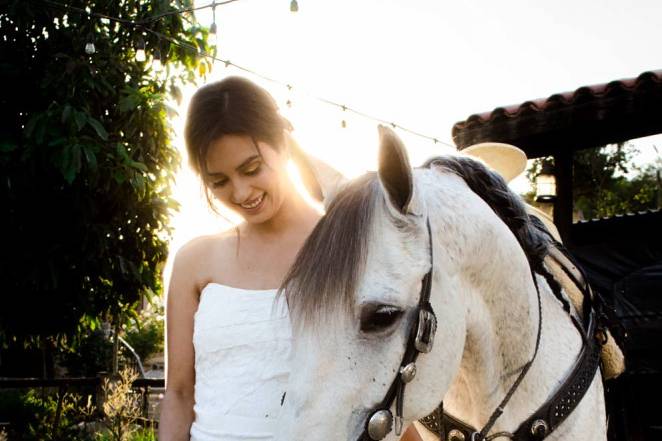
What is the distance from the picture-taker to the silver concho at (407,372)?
1134mm

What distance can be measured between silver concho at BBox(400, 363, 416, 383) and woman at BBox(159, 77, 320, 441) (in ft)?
1.45

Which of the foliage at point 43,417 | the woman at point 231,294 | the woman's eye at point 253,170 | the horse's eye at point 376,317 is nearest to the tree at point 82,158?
the foliage at point 43,417

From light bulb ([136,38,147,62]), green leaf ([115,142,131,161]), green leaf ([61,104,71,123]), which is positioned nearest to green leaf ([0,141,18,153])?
green leaf ([61,104,71,123])

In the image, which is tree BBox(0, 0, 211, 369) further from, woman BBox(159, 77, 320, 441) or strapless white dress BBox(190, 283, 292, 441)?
strapless white dress BBox(190, 283, 292, 441)

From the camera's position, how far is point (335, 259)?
117 centimetres

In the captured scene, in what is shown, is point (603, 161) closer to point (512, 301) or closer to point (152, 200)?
point (152, 200)

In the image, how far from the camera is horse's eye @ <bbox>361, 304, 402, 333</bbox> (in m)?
1.11

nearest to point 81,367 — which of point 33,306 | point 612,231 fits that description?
point 33,306

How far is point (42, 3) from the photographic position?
15.0 feet

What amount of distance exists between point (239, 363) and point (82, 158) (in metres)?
2.97

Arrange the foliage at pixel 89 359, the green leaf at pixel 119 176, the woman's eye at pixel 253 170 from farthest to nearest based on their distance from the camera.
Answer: the foliage at pixel 89 359
the green leaf at pixel 119 176
the woman's eye at pixel 253 170

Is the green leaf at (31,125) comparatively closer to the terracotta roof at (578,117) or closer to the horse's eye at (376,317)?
the terracotta roof at (578,117)

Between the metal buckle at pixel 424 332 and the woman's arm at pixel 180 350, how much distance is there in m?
0.75

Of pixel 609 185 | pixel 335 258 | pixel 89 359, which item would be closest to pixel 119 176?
pixel 335 258
